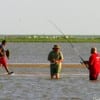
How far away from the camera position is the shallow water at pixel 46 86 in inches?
926

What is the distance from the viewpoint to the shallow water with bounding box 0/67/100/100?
23.5 metres

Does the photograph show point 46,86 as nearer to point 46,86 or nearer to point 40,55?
point 46,86

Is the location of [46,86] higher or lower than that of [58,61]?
lower

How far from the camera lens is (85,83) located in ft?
91.0

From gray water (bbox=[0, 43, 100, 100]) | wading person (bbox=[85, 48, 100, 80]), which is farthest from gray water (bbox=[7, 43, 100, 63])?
wading person (bbox=[85, 48, 100, 80])

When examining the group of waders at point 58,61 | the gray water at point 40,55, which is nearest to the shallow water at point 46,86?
the group of waders at point 58,61

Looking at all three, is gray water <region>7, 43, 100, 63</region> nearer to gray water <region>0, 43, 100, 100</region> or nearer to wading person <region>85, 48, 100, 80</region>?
gray water <region>0, 43, 100, 100</region>

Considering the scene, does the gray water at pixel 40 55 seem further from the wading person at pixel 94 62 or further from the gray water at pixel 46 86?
the wading person at pixel 94 62

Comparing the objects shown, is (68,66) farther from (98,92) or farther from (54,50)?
(98,92)

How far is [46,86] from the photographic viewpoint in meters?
26.7

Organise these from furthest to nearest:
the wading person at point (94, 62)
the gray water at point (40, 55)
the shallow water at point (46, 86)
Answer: the gray water at point (40, 55) → the wading person at point (94, 62) → the shallow water at point (46, 86)

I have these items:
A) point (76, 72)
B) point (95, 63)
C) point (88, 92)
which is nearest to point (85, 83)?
point (95, 63)

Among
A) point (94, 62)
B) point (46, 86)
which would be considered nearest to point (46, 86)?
point (46, 86)

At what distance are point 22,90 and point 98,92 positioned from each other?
264 centimetres
